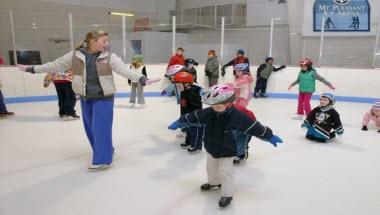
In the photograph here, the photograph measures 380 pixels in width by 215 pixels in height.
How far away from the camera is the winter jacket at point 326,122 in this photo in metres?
4.21

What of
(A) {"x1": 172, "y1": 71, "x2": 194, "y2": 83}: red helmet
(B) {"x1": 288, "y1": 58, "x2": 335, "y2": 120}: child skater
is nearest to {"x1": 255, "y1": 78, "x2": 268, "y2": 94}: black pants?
(B) {"x1": 288, "y1": 58, "x2": 335, "y2": 120}: child skater

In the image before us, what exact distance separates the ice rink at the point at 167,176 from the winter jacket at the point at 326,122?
20 centimetres

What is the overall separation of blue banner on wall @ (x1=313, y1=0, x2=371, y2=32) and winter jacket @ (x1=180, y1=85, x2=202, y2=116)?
7.39 metres

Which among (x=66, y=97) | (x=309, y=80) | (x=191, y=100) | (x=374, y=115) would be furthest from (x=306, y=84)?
(x=66, y=97)

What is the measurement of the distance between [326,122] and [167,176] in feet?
7.76

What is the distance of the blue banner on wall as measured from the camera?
31.2ft

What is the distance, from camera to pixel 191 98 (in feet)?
12.3

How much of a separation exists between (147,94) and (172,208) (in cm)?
644

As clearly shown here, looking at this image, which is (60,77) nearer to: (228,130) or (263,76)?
(228,130)

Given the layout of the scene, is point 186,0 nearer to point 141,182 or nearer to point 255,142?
point 255,142

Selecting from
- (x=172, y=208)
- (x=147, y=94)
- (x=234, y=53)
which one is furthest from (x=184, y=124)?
(x=234, y=53)

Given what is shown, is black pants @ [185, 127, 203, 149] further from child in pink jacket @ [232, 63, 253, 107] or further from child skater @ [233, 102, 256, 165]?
child in pink jacket @ [232, 63, 253, 107]

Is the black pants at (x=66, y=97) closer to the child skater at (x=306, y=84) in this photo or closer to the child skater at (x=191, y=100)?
the child skater at (x=191, y=100)

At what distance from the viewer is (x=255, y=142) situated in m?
4.23
